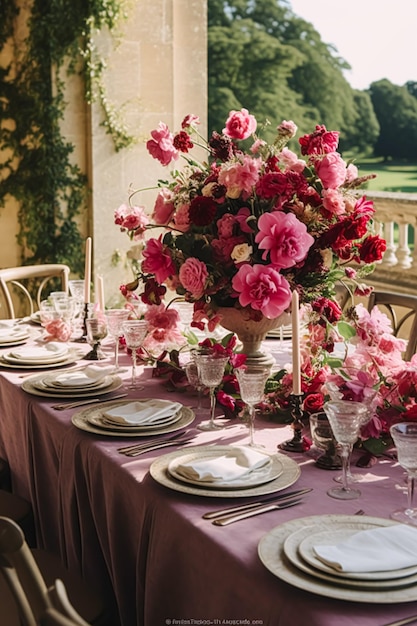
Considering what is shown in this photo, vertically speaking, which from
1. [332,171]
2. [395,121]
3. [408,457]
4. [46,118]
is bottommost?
[408,457]

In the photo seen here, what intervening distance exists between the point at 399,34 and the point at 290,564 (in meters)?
16.8

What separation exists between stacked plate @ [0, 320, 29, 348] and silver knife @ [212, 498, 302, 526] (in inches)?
61.6

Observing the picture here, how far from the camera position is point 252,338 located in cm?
220

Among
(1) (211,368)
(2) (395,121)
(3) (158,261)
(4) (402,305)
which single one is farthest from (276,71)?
(1) (211,368)

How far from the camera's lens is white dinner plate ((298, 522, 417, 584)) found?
3.81 feet

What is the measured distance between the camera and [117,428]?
1.88m

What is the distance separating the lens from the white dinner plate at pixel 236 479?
1513 millimetres

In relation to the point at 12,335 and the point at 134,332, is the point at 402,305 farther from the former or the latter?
the point at 12,335

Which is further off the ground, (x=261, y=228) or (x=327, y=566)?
(x=261, y=228)

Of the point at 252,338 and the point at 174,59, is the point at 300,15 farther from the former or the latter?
the point at 252,338

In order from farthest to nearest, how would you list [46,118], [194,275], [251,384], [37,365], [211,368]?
[46,118] → [37,365] → [194,275] → [211,368] → [251,384]

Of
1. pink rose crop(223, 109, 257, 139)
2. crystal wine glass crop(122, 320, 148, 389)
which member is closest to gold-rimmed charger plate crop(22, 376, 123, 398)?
crystal wine glass crop(122, 320, 148, 389)

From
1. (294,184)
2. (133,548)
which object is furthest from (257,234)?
(133,548)

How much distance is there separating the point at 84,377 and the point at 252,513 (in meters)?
0.98
